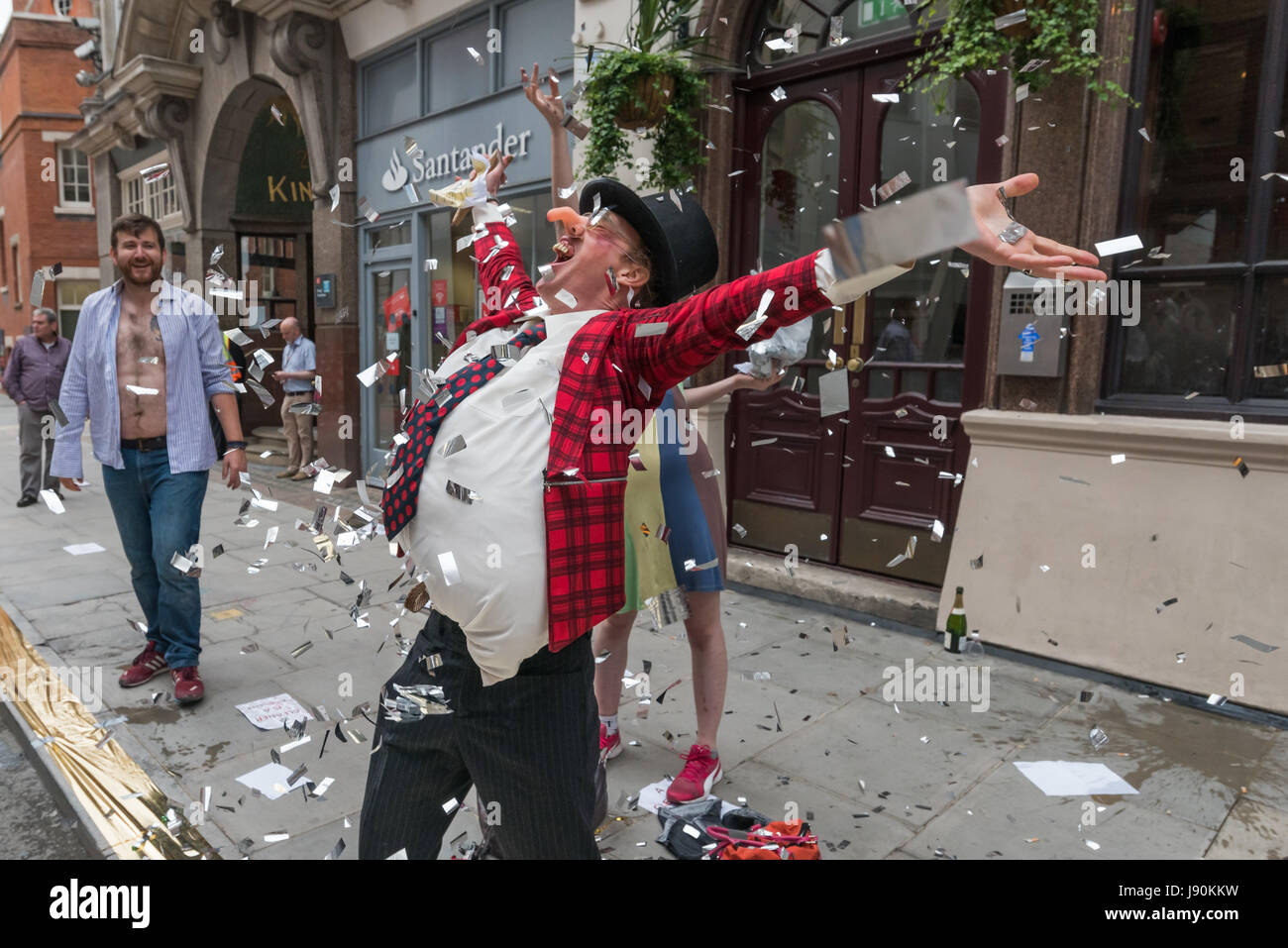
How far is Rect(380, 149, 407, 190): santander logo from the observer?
30.9ft

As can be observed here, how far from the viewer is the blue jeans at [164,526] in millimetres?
Result: 4129

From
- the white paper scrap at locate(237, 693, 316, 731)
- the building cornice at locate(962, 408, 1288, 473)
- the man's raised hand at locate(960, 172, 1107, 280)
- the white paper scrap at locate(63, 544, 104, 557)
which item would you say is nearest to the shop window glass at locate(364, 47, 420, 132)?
the white paper scrap at locate(63, 544, 104, 557)

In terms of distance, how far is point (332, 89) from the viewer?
9969mm

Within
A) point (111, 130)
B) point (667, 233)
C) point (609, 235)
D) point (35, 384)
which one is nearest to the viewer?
point (609, 235)

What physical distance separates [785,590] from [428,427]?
449cm

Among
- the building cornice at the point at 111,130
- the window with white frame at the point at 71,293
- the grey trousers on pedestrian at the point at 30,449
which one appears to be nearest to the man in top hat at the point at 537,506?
the grey trousers on pedestrian at the point at 30,449

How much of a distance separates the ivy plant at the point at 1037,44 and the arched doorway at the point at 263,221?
10.9 m

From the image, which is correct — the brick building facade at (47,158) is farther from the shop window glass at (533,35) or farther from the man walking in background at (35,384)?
the shop window glass at (533,35)

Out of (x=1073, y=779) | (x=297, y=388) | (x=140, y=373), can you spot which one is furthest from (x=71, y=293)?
(x=1073, y=779)

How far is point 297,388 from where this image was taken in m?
11.2

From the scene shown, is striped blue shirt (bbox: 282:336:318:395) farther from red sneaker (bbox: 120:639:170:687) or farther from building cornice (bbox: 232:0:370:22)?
red sneaker (bbox: 120:639:170:687)

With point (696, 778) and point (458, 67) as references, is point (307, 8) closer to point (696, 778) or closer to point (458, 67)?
point (458, 67)

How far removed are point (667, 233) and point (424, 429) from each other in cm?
78

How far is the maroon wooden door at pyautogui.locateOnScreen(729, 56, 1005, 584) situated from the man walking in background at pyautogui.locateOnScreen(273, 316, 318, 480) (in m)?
6.91
